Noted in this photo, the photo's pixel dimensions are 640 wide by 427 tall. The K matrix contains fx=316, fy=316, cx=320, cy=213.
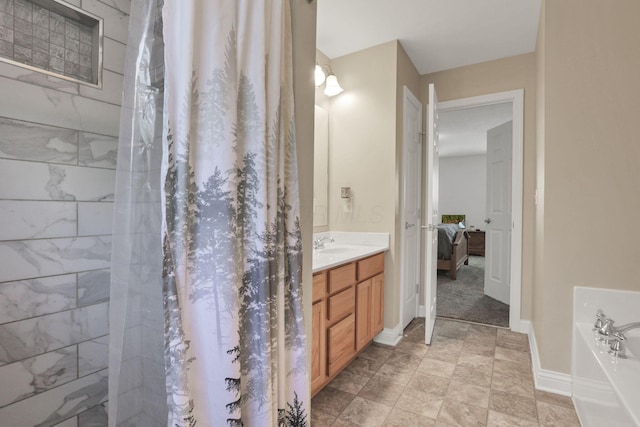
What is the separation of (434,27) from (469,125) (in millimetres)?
3271

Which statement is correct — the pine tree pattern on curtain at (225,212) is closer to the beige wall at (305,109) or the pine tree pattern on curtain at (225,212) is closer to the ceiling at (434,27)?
the beige wall at (305,109)

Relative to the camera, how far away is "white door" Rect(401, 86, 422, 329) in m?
2.90

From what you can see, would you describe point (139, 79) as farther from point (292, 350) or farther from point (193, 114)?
point (292, 350)

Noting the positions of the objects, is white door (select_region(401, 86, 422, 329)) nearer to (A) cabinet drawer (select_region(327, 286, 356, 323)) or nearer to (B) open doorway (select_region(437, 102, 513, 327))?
(B) open doorway (select_region(437, 102, 513, 327))

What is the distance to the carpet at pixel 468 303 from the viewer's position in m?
3.30

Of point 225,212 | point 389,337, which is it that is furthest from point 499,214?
point 225,212

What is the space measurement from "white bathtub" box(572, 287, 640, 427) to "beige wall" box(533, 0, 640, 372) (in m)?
0.07

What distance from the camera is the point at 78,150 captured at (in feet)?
3.57

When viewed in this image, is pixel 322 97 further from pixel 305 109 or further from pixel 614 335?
pixel 614 335

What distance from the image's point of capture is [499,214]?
12.8ft

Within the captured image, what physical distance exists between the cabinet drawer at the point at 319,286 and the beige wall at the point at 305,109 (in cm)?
29

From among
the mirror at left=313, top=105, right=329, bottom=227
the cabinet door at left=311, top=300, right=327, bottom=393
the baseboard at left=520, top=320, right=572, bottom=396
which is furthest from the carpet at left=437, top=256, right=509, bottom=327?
the cabinet door at left=311, top=300, right=327, bottom=393

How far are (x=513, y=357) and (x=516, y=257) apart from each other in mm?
957

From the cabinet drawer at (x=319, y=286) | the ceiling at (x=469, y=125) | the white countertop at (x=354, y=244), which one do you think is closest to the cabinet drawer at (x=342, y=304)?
the cabinet drawer at (x=319, y=286)
